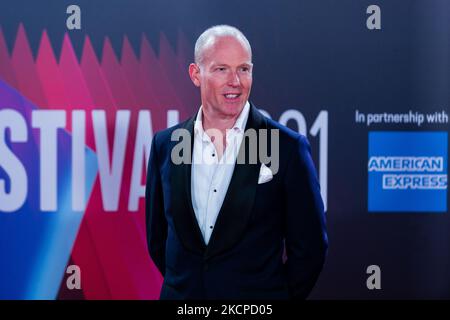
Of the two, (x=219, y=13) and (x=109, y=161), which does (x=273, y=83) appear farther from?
(x=109, y=161)

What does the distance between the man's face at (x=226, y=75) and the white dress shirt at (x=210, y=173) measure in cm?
5

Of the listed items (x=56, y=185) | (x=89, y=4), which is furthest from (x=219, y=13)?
(x=56, y=185)

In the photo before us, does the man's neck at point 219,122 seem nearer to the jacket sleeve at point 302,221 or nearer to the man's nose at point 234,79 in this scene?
the man's nose at point 234,79

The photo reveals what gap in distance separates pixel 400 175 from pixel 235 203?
1.22m

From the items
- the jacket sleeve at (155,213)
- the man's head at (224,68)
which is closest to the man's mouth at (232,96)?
the man's head at (224,68)

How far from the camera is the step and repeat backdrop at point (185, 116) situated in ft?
8.60

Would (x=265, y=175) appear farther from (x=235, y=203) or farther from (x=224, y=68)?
(x=224, y=68)

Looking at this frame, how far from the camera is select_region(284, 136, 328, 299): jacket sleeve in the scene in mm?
1707

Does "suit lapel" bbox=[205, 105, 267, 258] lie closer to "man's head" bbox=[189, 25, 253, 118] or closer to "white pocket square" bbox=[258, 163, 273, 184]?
"white pocket square" bbox=[258, 163, 273, 184]

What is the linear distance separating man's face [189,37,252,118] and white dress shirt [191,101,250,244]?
0.05 metres

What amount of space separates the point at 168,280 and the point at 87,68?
1240 millimetres

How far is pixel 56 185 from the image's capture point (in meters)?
2.62

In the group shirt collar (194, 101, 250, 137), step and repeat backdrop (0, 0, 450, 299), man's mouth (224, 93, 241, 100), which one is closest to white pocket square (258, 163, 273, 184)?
shirt collar (194, 101, 250, 137)

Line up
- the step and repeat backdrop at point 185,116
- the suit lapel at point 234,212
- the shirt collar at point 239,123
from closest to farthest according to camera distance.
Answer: the suit lapel at point 234,212 → the shirt collar at point 239,123 → the step and repeat backdrop at point 185,116
